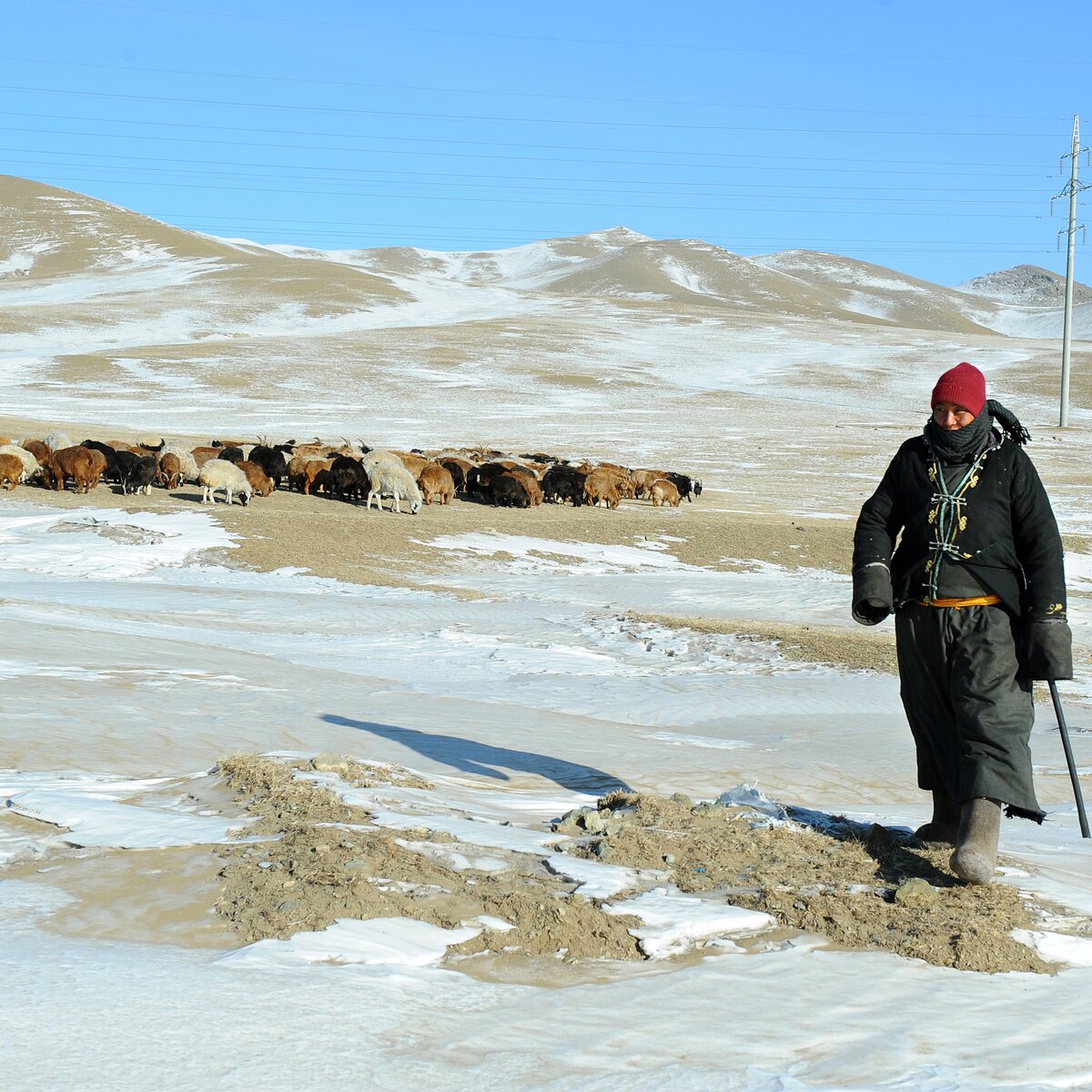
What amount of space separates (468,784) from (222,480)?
1511 centimetres

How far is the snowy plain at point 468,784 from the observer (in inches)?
123

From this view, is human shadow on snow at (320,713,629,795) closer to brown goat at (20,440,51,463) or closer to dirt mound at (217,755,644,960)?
dirt mound at (217,755,644,960)

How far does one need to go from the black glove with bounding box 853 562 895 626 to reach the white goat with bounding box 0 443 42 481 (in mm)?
18617

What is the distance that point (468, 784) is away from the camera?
641 cm

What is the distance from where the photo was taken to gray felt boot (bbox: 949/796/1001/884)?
14.6ft

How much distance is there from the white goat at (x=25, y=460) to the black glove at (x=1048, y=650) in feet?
62.9

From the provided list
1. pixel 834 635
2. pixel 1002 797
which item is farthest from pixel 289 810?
pixel 834 635

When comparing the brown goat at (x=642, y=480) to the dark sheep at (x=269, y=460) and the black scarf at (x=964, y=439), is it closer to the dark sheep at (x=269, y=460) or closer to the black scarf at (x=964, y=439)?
the dark sheep at (x=269, y=460)

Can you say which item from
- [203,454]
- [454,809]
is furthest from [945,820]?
[203,454]

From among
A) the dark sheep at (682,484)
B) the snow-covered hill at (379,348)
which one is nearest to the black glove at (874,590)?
the dark sheep at (682,484)

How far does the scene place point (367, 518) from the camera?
19.9m

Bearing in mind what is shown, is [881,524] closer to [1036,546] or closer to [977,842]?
[1036,546]

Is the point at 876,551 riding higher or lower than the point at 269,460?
lower

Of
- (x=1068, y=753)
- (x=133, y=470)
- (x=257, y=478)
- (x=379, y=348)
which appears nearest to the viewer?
(x=1068, y=753)
